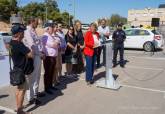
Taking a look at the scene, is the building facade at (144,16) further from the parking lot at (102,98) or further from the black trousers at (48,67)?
the black trousers at (48,67)

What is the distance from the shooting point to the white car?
18.6m

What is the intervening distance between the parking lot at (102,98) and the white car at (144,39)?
859 centimetres

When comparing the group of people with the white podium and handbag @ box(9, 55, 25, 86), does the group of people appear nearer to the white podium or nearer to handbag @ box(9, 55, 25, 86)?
handbag @ box(9, 55, 25, 86)

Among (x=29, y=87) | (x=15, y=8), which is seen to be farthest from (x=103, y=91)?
(x=15, y=8)

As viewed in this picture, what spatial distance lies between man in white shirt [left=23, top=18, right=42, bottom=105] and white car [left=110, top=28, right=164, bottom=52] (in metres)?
13.1

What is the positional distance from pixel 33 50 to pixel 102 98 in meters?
2.22

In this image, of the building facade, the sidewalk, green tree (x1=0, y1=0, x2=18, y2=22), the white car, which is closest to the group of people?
the sidewalk

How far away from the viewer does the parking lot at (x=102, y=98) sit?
6352 mm

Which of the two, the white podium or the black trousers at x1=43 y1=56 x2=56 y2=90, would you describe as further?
the white podium

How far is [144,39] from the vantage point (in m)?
18.8

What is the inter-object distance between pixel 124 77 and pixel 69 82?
217 cm

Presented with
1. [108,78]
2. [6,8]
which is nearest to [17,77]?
[108,78]

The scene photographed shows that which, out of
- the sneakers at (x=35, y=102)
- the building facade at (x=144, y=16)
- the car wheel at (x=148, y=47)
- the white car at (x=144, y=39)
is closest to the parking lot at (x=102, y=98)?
the sneakers at (x=35, y=102)

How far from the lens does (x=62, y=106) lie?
6559 millimetres
